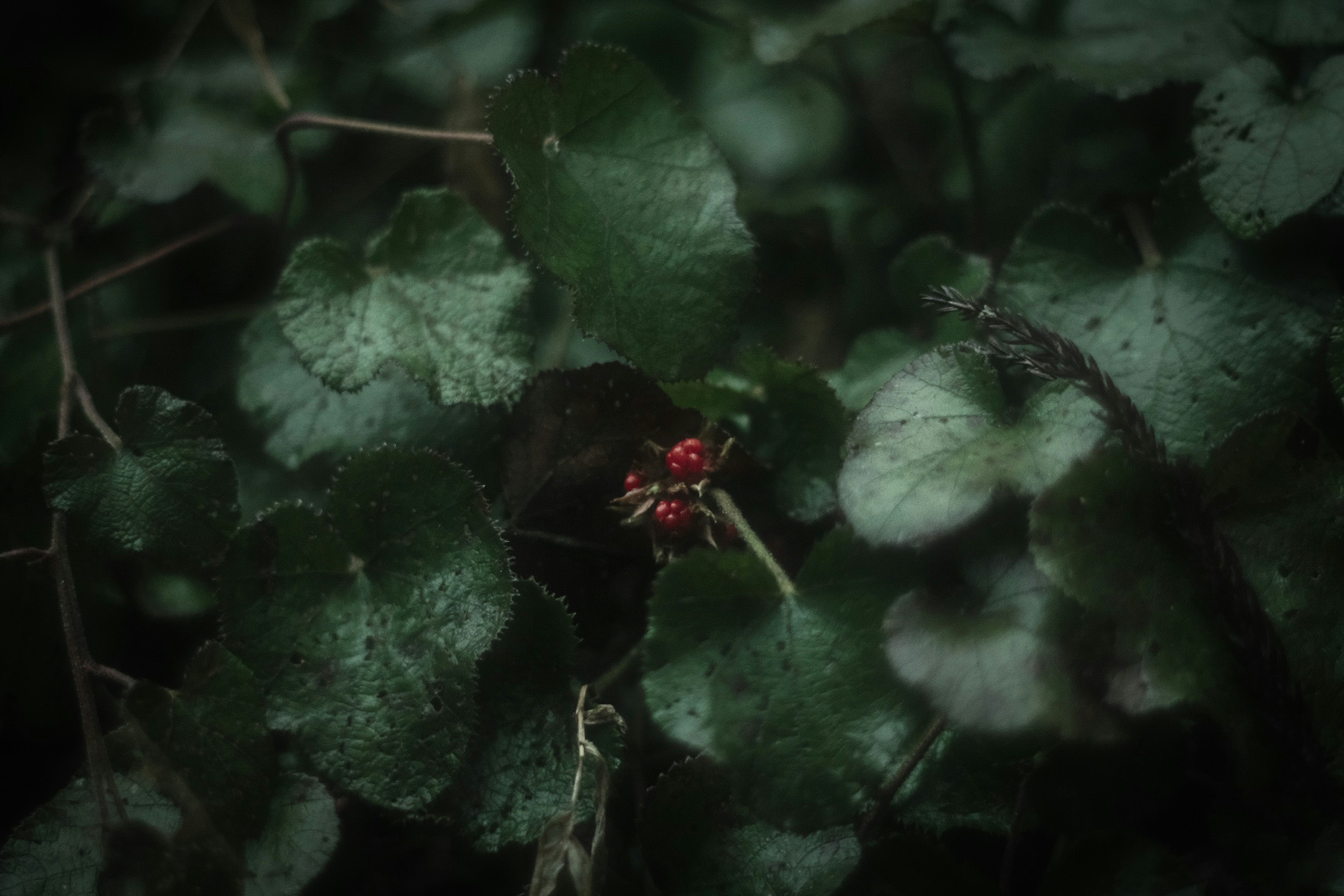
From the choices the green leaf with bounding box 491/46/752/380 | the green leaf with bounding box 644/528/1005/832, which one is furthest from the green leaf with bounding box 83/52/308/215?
the green leaf with bounding box 644/528/1005/832

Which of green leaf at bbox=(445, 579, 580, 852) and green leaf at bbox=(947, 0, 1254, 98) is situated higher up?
green leaf at bbox=(947, 0, 1254, 98)

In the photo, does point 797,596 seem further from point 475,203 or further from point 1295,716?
point 475,203

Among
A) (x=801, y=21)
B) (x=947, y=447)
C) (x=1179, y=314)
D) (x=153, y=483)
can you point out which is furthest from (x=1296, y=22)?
(x=153, y=483)

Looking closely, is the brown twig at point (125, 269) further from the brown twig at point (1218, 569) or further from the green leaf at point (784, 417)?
the brown twig at point (1218, 569)

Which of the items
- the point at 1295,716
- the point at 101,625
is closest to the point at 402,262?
the point at 101,625

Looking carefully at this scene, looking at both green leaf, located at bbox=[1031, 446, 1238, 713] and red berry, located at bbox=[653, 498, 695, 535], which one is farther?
red berry, located at bbox=[653, 498, 695, 535]

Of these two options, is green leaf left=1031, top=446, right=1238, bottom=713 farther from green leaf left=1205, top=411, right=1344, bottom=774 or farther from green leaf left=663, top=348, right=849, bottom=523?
green leaf left=663, top=348, right=849, bottom=523

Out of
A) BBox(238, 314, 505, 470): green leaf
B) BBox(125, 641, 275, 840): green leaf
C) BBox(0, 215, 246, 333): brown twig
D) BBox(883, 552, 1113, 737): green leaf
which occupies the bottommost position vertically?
BBox(125, 641, 275, 840): green leaf

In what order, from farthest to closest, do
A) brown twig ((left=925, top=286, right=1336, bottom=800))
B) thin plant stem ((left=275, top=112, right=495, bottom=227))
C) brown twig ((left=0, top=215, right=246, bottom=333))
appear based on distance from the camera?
brown twig ((left=0, top=215, right=246, bottom=333)) < thin plant stem ((left=275, top=112, right=495, bottom=227)) < brown twig ((left=925, top=286, right=1336, bottom=800))
